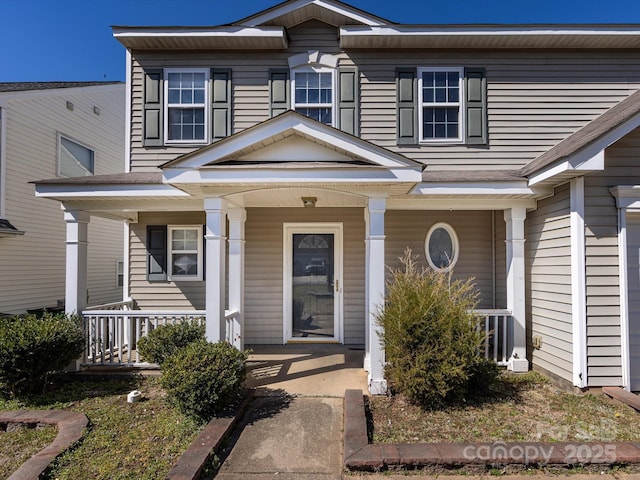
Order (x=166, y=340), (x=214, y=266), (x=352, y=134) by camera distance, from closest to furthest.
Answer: (x=214, y=266) < (x=166, y=340) < (x=352, y=134)

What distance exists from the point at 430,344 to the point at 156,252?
16.4 ft

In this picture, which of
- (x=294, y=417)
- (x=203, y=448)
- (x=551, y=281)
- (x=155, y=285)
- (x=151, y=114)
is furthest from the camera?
(x=155, y=285)

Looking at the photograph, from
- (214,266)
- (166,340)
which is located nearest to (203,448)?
(166,340)

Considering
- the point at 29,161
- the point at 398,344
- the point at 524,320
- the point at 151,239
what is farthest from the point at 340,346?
the point at 29,161

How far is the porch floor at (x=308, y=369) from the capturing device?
469 centimetres

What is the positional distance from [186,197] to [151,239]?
1.86 metres

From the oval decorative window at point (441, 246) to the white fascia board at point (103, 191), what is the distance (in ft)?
13.6

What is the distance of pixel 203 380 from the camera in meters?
3.68

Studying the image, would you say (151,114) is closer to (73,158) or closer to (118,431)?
(118,431)

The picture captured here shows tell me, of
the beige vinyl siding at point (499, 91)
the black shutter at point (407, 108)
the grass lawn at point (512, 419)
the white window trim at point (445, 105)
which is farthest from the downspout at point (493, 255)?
the grass lawn at point (512, 419)

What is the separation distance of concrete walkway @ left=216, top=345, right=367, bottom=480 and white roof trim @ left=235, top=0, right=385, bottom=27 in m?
5.64

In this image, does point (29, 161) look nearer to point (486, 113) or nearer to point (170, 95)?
point (170, 95)

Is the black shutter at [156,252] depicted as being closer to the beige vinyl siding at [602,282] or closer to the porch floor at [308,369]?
the porch floor at [308,369]

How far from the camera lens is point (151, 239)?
21.5ft
